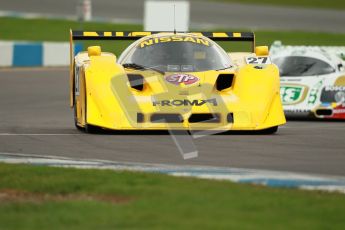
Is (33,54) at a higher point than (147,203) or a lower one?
lower

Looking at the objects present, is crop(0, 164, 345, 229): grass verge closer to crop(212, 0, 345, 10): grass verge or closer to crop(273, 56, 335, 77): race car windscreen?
crop(273, 56, 335, 77): race car windscreen

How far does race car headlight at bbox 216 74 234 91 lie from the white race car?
150 inches

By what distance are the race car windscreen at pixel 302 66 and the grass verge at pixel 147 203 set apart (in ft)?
27.0

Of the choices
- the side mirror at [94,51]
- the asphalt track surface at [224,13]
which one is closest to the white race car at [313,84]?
the side mirror at [94,51]

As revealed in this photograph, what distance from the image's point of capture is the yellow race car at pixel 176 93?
11766 millimetres

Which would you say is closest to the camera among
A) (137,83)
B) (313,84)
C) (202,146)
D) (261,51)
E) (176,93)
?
(202,146)

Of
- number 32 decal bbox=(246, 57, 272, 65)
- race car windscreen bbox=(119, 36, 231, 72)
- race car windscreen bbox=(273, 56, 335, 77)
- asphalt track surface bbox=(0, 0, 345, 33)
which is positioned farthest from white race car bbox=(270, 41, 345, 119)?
asphalt track surface bbox=(0, 0, 345, 33)

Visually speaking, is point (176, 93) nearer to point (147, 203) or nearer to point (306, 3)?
point (147, 203)

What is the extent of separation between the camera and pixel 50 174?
8.80m

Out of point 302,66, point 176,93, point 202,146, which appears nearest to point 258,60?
point 176,93

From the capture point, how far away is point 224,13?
4300 cm

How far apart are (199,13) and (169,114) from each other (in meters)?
31.2

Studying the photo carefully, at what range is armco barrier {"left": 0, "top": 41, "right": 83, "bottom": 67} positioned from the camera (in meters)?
26.0

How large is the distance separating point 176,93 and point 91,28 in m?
22.6
